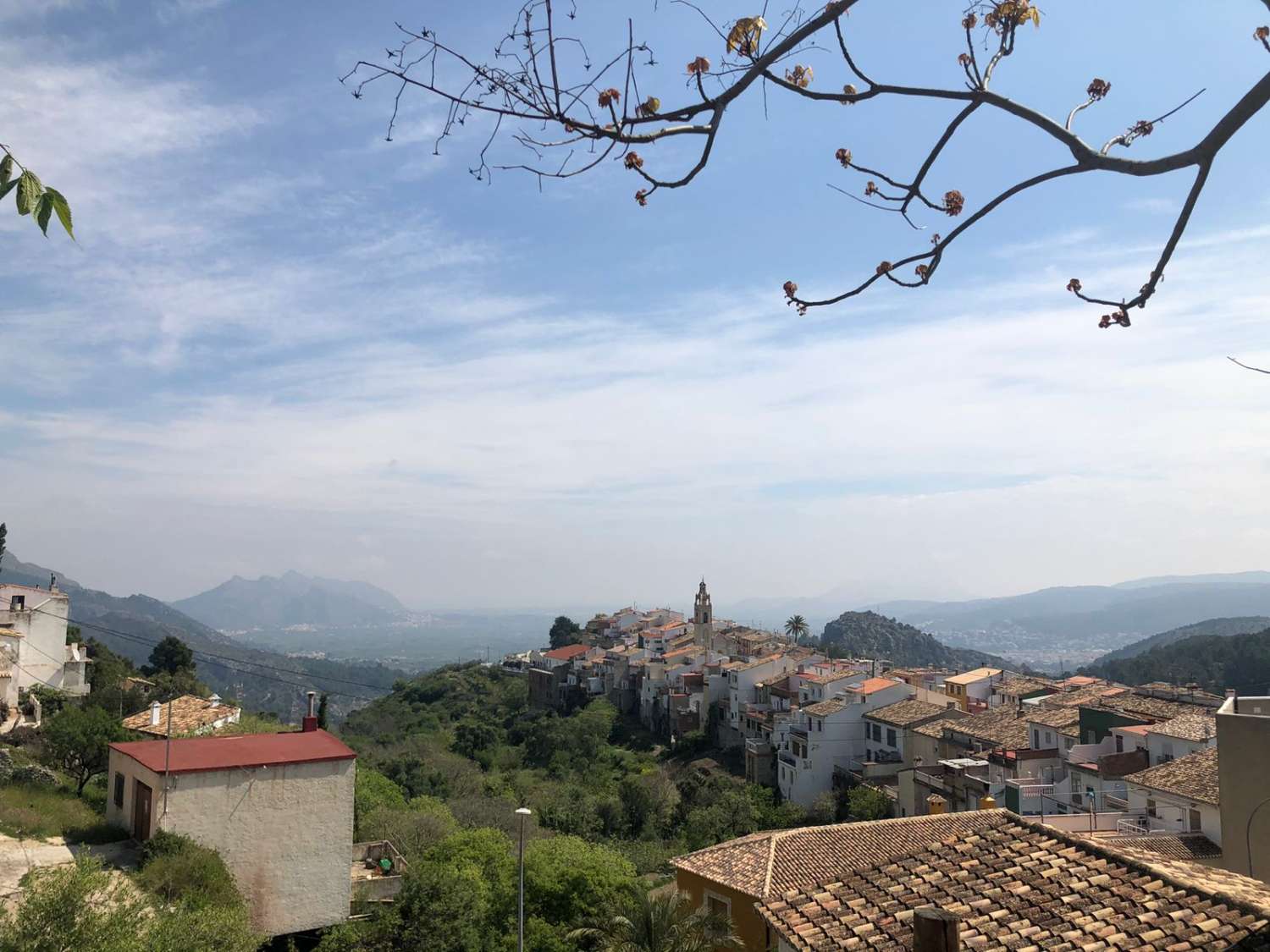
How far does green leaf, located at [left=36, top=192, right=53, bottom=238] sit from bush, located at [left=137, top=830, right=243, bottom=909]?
13.3 metres

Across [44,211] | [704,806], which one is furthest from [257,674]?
[44,211]

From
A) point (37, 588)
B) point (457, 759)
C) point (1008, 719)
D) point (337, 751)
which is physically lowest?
point (457, 759)

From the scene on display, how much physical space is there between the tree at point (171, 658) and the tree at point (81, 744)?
85.6 feet

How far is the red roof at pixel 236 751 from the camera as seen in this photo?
51.4ft

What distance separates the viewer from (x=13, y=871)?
13.5 m

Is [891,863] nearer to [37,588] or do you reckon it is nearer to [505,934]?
[505,934]

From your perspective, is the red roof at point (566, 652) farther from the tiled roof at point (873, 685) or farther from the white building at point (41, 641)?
the white building at point (41, 641)

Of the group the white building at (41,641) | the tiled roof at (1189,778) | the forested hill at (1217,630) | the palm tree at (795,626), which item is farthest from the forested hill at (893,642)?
the white building at (41,641)

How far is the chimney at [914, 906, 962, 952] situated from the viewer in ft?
18.7

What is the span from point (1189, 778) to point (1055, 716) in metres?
13.7

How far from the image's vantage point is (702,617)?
77.4m

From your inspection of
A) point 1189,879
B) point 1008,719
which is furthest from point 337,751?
point 1008,719

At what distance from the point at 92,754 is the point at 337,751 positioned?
28.3 ft

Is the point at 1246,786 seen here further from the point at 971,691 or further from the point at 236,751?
the point at 971,691
